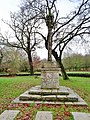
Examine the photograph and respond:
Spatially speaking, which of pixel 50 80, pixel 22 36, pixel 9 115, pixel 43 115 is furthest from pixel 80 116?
pixel 22 36

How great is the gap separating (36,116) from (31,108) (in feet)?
2.85

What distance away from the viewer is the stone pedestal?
7707mm

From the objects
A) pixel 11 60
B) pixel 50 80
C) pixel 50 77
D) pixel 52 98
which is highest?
Result: pixel 11 60

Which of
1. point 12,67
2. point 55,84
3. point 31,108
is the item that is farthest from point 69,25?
point 12,67

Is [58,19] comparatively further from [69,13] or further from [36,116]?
[36,116]

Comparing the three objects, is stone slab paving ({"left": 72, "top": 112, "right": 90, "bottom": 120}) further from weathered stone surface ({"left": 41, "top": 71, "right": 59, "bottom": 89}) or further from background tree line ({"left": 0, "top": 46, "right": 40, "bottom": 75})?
background tree line ({"left": 0, "top": 46, "right": 40, "bottom": 75})

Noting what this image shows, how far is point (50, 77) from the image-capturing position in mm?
7730

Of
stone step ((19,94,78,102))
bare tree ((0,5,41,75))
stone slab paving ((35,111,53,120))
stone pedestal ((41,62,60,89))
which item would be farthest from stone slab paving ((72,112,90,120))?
bare tree ((0,5,41,75))

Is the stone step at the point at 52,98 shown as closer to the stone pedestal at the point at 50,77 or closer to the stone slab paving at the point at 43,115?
the stone pedestal at the point at 50,77

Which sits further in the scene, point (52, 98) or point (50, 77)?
point (50, 77)

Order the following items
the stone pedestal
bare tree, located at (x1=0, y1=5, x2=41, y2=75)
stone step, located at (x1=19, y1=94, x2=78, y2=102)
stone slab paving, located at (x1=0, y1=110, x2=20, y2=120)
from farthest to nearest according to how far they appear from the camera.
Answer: bare tree, located at (x1=0, y1=5, x2=41, y2=75) < the stone pedestal < stone step, located at (x1=19, y1=94, x2=78, y2=102) < stone slab paving, located at (x1=0, y1=110, x2=20, y2=120)

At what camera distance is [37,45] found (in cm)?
2539

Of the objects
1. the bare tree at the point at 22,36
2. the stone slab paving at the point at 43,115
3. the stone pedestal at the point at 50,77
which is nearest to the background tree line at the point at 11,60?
the bare tree at the point at 22,36

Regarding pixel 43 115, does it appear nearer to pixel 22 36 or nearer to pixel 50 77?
pixel 50 77
